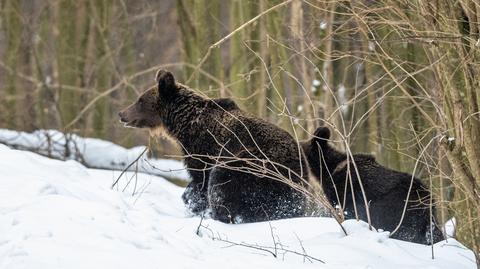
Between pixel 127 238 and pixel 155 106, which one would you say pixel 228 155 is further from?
pixel 127 238

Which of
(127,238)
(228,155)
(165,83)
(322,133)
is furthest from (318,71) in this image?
(165,83)

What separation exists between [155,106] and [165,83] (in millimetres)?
518

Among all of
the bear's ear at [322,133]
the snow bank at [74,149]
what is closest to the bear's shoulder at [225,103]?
the bear's ear at [322,133]

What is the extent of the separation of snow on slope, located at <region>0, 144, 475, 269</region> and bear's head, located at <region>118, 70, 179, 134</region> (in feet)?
8.84

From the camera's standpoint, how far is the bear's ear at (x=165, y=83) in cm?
1173

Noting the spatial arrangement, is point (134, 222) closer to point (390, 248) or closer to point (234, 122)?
point (390, 248)

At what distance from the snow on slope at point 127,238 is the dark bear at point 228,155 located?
0.99 m

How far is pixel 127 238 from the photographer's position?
6.97 m

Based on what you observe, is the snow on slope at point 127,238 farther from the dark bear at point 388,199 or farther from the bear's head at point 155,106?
the bear's head at point 155,106

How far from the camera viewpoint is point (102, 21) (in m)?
24.7

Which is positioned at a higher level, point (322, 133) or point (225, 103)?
point (225, 103)

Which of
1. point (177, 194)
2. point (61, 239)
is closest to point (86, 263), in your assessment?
point (61, 239)

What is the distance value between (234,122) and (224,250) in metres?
3.55

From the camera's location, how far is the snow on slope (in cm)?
642
